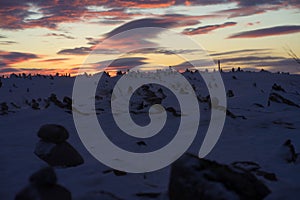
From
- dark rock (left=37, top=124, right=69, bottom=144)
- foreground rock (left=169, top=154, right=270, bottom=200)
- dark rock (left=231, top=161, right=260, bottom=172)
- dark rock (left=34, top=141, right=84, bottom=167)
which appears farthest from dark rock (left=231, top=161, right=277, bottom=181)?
dark rock (left=37, top=124, right=69, bottom=144)

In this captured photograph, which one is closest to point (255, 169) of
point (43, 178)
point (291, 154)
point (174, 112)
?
point (291, 154)

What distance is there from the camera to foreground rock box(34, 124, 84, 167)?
5.47 m

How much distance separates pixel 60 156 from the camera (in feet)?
18.0

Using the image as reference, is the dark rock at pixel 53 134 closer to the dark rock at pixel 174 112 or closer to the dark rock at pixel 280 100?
the dark rock at pixel 174 112

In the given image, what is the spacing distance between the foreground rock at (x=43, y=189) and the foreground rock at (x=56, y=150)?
1461mm

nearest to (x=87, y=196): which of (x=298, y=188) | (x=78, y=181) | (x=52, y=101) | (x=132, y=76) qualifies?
(x=78, y=181)

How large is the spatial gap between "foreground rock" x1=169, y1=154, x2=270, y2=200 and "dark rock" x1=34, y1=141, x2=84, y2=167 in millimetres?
2021

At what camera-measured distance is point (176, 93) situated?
1253cm

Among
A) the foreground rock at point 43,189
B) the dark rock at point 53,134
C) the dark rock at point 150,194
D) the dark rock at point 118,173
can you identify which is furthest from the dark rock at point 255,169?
the dark rock at point 53,134

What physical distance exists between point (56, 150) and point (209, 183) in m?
2.70

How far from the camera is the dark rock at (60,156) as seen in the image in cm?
545

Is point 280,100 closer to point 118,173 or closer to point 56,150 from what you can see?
point 118,173

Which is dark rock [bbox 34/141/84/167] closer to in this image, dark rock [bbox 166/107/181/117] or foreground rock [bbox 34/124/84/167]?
foreground rock [bbox 34/124/84/167]

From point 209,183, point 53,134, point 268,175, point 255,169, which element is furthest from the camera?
point 53,134
